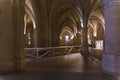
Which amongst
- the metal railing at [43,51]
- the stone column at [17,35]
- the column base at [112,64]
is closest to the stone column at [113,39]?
the column base at [112,64]

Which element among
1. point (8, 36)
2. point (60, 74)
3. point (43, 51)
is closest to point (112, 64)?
point (60, 74)

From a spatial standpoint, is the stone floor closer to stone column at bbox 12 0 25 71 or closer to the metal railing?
stone column at bbox 12 0 25 71

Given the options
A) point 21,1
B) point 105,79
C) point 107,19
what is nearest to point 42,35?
point 21,1

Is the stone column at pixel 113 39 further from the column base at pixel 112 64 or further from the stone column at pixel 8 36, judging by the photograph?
the stone column at pixel 8 36

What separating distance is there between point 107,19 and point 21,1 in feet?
11.9

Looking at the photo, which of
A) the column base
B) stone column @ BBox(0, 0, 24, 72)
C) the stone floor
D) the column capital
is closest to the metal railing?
the stone floor

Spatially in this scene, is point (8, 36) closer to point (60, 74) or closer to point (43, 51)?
point (60, 74)

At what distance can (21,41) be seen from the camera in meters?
8.19

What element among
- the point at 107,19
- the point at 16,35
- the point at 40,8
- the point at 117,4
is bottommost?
the point at 16,35

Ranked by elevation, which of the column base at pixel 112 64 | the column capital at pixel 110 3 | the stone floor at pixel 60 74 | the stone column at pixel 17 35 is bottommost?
the stone floor at pixel 60 74

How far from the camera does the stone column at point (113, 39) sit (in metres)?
6.93

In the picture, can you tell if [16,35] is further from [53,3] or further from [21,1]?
[53,3]

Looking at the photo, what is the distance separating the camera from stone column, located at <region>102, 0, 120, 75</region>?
6.93 metres

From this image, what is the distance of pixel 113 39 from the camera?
714 centimetres
